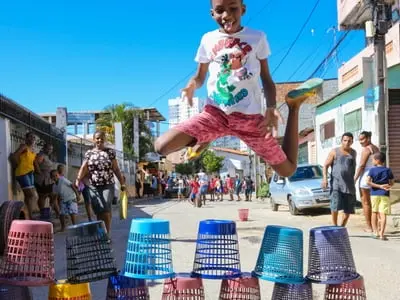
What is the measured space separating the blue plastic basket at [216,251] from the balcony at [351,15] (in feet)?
63.4

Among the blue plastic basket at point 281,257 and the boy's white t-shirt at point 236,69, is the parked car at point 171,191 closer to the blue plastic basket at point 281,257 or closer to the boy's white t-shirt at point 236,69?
the blue plastic basket at point 281,257

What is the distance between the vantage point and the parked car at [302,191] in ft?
50.6

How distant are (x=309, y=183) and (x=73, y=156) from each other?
28.9ft

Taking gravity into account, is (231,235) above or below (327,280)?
above

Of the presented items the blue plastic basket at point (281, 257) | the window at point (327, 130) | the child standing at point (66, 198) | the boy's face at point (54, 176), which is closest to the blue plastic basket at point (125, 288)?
the blue plastic basket at point (281, 257)

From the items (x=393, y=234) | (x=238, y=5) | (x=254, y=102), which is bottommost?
(x=393, y=234)

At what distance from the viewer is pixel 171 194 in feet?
116

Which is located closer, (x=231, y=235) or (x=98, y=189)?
(x=231, y=235)

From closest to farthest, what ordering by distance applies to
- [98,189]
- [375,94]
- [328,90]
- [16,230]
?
[16,230] < [98,189] < [375,94] < [328,90]

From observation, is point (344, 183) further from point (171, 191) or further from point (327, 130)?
point (171, 191)

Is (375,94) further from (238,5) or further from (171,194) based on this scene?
(171,194)

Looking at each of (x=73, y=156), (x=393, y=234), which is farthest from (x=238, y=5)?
(x=73, y=156)

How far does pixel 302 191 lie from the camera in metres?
15.7

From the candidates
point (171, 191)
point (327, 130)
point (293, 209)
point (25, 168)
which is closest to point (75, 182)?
point (25, 168)
